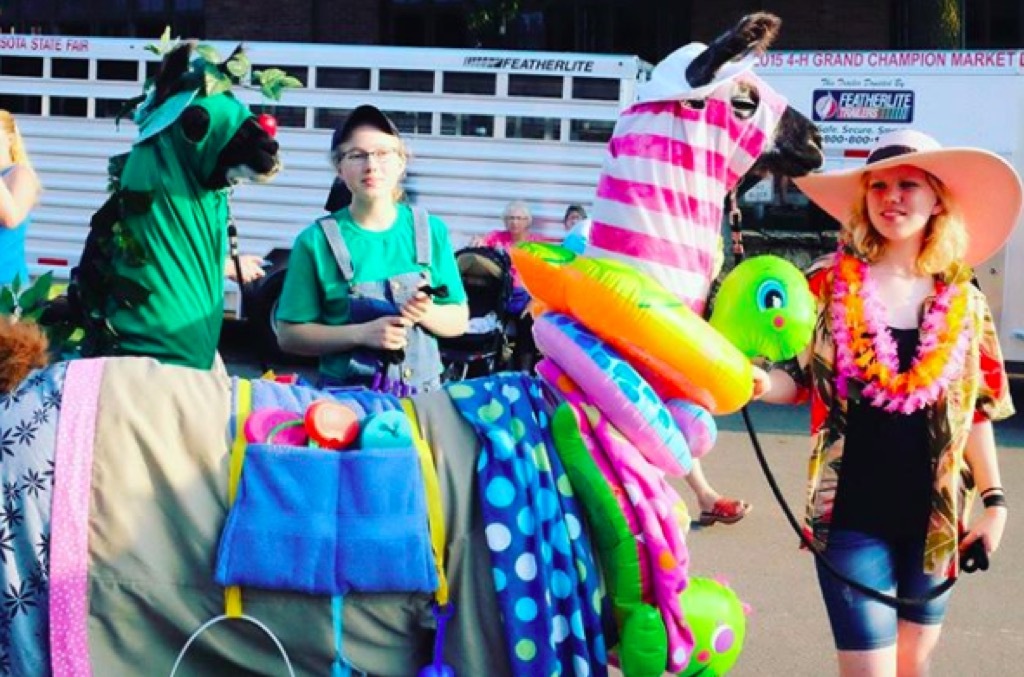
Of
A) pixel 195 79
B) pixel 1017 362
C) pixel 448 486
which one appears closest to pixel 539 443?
pixel 448 486

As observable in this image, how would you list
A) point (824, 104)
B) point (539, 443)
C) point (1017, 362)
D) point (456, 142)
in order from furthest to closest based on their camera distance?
point (456, 142) < point (824, 104) < point (1017, 362) < point (539, 443)

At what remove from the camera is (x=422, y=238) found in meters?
3.57

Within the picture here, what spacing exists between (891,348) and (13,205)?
9.28ft

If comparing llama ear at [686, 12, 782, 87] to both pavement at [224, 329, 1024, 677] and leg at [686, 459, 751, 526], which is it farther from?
leg at [686, 459, 751, 526]

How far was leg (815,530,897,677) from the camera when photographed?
3096 mm

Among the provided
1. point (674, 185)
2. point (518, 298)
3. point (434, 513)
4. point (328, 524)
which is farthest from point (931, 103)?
point (328, 524)

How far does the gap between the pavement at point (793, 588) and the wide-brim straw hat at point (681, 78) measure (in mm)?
2539

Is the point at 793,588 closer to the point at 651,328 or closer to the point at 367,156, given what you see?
the point at 367,156

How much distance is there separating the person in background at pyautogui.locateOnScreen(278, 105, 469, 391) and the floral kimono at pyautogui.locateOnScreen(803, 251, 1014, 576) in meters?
1.03

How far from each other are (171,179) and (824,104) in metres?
7.67

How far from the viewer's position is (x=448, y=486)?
8.68 ft

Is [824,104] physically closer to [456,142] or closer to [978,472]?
[456,142]

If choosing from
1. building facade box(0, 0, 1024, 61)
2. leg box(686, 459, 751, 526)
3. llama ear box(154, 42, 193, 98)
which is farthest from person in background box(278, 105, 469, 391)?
building facade box(0, 0, 1024, 61)

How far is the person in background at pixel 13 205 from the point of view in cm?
410
